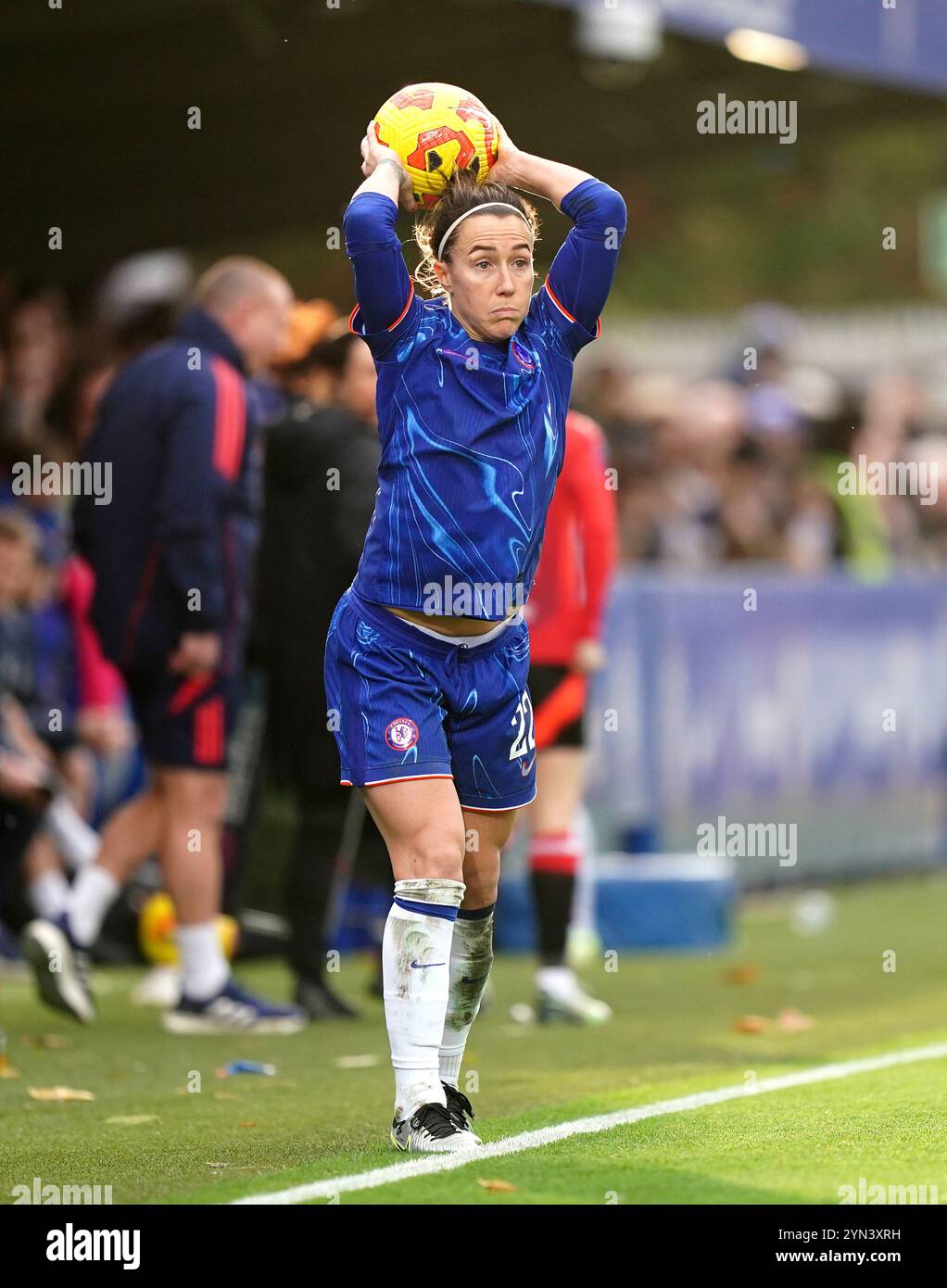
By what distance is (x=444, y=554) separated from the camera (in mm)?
5250

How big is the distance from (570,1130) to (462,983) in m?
0.43

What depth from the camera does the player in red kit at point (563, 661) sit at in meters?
8.57

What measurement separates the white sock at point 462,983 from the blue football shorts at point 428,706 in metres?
0.37

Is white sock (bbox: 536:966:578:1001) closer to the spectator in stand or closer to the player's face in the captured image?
the spectator in stand

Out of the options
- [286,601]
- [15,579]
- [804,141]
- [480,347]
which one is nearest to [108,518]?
[286,601]

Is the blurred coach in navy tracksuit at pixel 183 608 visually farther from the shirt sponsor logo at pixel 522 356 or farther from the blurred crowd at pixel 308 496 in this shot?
the shirt sponsor logo at pixel 522 356

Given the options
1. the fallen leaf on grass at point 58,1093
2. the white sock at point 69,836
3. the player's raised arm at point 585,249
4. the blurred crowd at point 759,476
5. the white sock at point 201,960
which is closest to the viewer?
the player's raised arm at point 585,249

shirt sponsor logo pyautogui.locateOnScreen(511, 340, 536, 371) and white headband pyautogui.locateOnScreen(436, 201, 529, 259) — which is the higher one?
white headband pyautogui.locateOnScreen(436, 201, 529, 259)

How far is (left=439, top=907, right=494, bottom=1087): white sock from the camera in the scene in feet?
18.6

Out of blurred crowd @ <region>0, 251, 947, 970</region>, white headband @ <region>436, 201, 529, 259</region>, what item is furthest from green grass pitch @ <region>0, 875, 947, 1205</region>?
white headband @ <region>436, 201, 529, 259</region>

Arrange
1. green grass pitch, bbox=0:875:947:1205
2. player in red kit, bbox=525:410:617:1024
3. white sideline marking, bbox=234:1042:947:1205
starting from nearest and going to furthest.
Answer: white sideline marking, bbox=234:1042:947:1205
green grass pitch, bbox=0:875:947:1205
player in red kit, bbox=525:410:617:1024

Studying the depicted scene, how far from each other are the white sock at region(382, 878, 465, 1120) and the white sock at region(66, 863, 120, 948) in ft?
10.8

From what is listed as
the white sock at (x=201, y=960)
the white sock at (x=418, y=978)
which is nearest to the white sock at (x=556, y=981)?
the white sock at (x=201, y=960)

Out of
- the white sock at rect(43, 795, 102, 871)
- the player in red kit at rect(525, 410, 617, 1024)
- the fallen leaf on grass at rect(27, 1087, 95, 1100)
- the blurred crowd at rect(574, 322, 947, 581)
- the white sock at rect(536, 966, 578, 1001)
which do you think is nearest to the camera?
the fallen leaf on grass at rect(27, 1087, 95, 1100)
